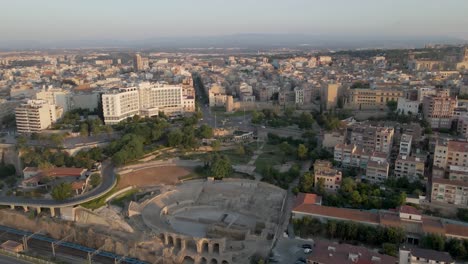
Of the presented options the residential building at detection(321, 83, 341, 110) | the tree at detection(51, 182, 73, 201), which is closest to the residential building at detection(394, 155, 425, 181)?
the residential building at detection(321, 83, 341, 110)

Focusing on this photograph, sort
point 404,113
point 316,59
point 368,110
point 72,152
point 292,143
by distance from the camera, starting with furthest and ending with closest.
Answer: point 316,59 → point 368,110 → point 404,113 → point 292,143 → point 72,152

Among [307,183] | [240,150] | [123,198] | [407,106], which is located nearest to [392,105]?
[407,106]

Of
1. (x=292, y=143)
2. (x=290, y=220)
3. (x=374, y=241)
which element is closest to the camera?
(x=374, y=241)

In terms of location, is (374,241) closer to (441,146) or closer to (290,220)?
(290,220)

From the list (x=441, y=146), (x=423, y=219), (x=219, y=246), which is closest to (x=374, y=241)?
(x=423, y=219)

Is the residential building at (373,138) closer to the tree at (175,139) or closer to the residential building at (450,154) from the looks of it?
the residential building at (450,154)

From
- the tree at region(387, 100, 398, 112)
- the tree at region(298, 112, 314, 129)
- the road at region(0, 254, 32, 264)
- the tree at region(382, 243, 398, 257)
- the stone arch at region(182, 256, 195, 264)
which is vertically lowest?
the stone arch at region(182, 256, 195, 264)

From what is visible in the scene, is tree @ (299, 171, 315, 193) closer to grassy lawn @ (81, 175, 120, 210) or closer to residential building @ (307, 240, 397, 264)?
residential building @ (307, 240, 397, 264)
